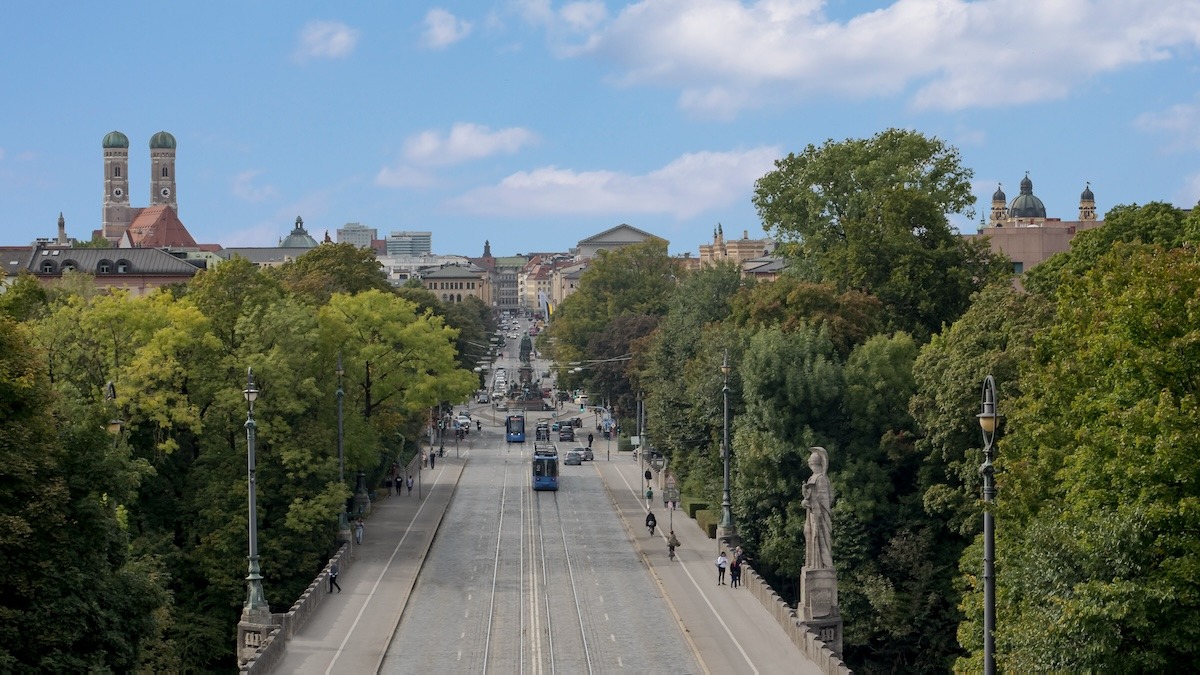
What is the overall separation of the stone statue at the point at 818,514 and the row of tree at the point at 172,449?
1725cm

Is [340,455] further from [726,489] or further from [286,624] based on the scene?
[286,624]

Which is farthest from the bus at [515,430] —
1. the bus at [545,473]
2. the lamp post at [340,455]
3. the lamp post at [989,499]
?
the lamp post at [989,499]

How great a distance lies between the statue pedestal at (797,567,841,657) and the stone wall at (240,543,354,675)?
13760mm

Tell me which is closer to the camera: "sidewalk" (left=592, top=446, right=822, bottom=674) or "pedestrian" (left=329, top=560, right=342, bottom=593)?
"sidewalk" (left=592, top=446, right=822, bottom=674)

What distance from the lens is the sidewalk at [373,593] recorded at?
47.6 meters

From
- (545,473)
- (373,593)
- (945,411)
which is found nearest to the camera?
(373,593)

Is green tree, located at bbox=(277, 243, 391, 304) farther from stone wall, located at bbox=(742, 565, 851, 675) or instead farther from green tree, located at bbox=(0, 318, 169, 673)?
green tree, located at bbox=(0, 318, 169, 673)

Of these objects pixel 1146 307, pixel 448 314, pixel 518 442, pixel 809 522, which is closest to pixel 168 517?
pixel 809 522

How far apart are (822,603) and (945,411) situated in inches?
394

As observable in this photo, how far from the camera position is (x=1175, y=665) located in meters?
36.8

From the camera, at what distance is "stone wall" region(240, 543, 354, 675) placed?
44438 mm

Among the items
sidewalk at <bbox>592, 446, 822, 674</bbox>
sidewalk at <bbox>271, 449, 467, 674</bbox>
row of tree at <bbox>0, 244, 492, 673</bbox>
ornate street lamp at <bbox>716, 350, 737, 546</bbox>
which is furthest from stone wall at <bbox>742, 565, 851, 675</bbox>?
row of tree at <bbox>0, 244, 492, 673</bbox>

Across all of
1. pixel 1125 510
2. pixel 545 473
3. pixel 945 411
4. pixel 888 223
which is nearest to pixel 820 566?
pixel 945 411

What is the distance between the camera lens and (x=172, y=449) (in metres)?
62.3
